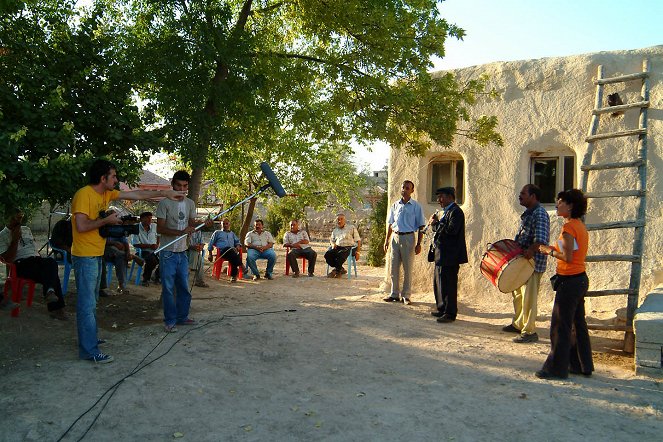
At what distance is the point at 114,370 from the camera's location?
4.45 m

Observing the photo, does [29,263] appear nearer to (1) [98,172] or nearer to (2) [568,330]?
(1) [98,172]

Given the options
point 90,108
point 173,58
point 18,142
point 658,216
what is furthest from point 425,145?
point 18,142

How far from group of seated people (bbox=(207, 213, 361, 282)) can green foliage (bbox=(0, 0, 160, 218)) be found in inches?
→ 169

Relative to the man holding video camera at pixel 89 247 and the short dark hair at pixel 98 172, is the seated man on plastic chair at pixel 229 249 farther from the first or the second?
the short dark hair at pixel 98 172

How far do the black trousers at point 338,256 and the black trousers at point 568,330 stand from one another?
267 inches

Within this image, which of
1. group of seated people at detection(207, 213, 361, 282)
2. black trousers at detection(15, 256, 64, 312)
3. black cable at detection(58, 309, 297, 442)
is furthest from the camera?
group of seated people at detection(207, 213, 361, 282)

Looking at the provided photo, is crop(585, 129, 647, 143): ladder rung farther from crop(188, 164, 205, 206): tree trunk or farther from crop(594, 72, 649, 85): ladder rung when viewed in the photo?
crop(188, 164, 205, 206): tree trunk

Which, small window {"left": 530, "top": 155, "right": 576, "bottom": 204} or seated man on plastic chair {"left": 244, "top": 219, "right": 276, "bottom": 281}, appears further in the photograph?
seated man on plastic chair {"left": 244, "top": 219, "right": 276, "bottom": 281}

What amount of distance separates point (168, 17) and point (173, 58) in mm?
562

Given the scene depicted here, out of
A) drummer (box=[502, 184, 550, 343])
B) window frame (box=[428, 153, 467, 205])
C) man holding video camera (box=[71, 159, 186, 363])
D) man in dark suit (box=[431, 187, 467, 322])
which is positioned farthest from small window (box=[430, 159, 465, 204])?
man holding video camera (box=[71, 159, 186, 363])

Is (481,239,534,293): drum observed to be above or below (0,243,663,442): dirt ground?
above

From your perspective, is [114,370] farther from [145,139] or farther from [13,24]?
[13,24]

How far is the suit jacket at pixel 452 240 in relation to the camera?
667 cm

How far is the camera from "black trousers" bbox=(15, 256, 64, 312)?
6.01m
